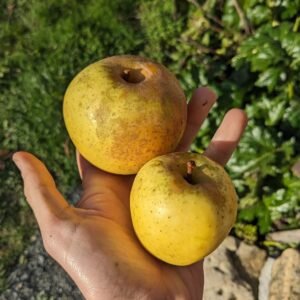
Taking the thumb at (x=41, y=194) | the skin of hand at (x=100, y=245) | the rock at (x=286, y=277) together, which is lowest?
the rock at (x=286, y=277)

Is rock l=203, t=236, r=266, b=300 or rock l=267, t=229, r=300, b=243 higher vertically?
rock l=267, t=229, r=300, b=243

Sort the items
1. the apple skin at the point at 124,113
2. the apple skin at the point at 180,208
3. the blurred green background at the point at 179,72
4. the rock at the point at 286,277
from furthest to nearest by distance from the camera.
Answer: the blurred green background at the point at 179,72 < the rock at the point at 286,277 < the apple skin at the point at 124,113 < the apple skin at the point at 180,208

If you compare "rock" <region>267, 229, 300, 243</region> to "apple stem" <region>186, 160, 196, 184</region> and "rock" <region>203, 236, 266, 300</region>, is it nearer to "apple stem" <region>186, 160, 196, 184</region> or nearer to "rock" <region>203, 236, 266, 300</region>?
"rock" <region>203, 236, 266, 300</region>

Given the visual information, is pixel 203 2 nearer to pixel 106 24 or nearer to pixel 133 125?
pixel 106 24

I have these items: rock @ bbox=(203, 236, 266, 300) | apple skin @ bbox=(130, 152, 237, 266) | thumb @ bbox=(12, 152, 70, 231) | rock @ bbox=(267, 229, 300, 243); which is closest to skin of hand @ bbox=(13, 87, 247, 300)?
thumb @ bbox=(12, 152, 70, 231)

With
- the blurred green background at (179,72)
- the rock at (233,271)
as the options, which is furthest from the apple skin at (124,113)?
the rock at (233,271)

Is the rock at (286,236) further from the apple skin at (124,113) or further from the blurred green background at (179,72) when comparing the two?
the apple skin at (124,113)

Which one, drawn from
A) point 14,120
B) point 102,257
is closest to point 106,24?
point 14,120
